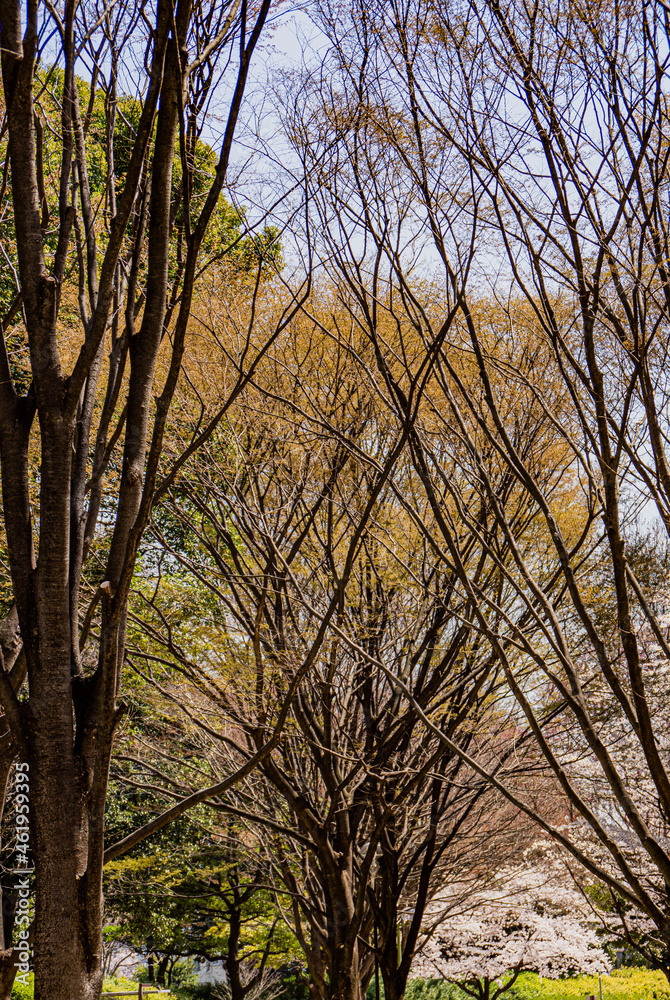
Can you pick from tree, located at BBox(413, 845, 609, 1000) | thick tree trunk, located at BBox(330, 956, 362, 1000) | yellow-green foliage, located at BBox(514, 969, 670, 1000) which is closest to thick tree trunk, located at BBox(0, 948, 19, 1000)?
thick tree trunk, located at BBox(330, 956, 362, 1000)

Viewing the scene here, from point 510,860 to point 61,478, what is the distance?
9100 millimetres

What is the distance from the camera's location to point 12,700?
5.20ft

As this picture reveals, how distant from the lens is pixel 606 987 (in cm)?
1670

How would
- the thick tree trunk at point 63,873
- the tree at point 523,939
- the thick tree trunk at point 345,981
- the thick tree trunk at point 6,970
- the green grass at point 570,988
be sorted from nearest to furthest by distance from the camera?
the thick tree trunk at point 63,873 < the thick tree trunk at point 6,970 < the thick tree trunk at point 345,981 < the tree at point 523,939 < the green grass at point 570,988

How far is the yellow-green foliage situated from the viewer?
1577cm

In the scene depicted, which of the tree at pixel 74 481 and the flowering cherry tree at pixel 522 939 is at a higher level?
the tree at pixel 74 481

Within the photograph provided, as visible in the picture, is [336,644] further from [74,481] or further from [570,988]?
[570,988]

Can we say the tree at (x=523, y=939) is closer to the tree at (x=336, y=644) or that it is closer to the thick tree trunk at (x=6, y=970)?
the tree at (x=336, y=644)

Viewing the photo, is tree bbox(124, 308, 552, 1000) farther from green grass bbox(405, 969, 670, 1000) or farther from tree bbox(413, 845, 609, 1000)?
green grass bbox(405, 969, 670, 1000)

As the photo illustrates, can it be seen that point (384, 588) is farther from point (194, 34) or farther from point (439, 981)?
point (439, 981)

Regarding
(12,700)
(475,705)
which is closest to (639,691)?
(12,700)

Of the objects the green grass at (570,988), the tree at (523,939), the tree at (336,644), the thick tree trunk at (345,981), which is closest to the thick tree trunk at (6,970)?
the tree at (336,644)

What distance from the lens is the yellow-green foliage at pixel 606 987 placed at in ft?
51.8

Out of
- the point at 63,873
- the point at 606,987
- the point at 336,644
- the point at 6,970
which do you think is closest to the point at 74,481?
the point at 63,873
